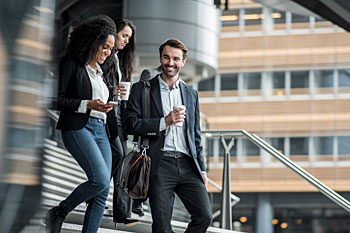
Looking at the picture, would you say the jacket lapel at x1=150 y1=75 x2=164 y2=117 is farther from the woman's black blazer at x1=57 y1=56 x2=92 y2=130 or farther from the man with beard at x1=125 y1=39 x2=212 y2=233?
the woman's black blazer at x1=57 y1=56 x2=92 y2=130

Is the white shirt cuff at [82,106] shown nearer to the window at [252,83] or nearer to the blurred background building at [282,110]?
the blurred background building at [282,110]

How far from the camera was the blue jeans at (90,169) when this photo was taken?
3.83 metres

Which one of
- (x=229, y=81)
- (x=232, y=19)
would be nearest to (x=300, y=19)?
(x=232, y=19)

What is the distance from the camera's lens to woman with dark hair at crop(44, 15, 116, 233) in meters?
3.84

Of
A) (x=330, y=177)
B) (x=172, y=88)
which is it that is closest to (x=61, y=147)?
(x=172, y=88)

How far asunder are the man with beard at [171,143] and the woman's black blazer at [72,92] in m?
0.29

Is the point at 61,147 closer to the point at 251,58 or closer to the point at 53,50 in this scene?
the point at 53,50

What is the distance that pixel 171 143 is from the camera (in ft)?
13.0

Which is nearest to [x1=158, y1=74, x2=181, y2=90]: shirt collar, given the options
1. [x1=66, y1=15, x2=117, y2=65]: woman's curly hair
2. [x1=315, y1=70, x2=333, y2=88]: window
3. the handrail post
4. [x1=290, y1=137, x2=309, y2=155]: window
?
[x1=66, y1=15, x2=117, y2=65]: woman's curly hair

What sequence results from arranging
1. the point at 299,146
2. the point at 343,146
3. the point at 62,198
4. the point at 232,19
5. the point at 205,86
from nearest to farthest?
the point at 62,198 < the point at 343,146 < the point at 299,146 < the point at 205,86 < the point at 232,19

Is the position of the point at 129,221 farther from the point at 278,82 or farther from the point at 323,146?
the point at 278,82

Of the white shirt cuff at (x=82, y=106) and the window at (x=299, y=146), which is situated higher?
the white shirt cuff at (x=82, y=106)

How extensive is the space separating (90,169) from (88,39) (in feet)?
2.72

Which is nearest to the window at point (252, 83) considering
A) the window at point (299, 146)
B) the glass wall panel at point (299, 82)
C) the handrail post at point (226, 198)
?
the glass wall panel at point (299, 82)
